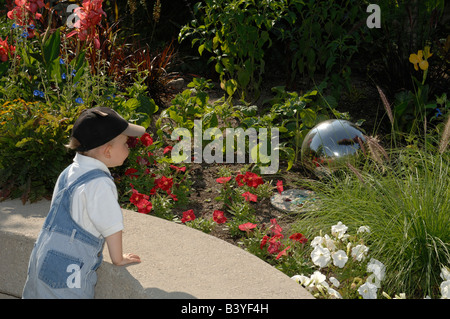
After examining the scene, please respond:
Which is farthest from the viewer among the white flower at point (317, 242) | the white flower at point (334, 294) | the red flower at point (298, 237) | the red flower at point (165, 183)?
the red flower at point (165, 183)

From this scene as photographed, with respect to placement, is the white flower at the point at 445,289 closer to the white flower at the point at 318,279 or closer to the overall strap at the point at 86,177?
the white flower at the point at 318,279

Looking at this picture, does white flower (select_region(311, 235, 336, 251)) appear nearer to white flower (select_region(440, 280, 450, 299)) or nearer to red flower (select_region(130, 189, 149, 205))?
white flower (select_region(440, 280, 450, 299))

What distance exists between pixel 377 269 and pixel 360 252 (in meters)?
0.16

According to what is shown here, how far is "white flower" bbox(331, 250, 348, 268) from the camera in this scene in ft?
10.1

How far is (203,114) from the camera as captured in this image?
16.0ft

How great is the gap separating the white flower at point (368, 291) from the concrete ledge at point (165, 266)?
0.32 metres

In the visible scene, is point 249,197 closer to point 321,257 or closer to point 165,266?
point 321,257

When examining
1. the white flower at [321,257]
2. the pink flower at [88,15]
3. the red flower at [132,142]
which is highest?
the pink flower at [88,15]

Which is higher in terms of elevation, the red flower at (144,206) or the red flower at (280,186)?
the red flower at (144,206)

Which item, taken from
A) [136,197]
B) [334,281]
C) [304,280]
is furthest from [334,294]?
[136,197]

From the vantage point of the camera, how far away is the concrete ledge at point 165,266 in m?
2.76

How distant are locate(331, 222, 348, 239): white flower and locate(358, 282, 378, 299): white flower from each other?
0.36 m

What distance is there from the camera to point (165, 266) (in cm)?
295

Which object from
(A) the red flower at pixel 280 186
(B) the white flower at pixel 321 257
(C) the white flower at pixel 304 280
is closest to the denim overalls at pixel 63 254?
(C) the white flower at pixel 304 280
